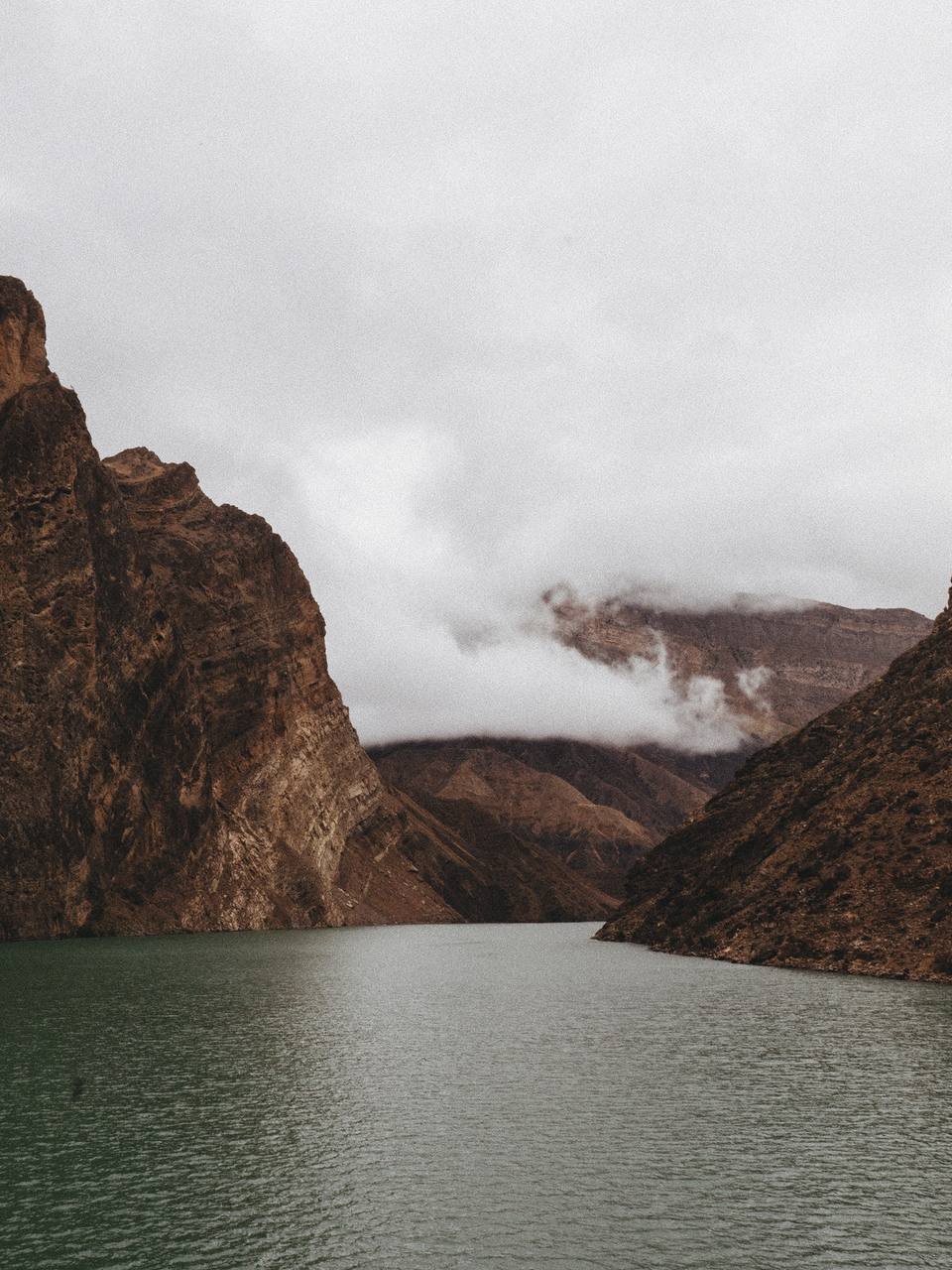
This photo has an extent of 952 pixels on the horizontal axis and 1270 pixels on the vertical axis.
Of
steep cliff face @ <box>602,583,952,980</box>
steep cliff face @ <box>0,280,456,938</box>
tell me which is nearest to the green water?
steep cliff face @ <box>602,583,952,980</box>

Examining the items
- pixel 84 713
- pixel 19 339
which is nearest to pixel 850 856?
pixel 84 713

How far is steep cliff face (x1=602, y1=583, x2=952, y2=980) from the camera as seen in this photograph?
239 ft

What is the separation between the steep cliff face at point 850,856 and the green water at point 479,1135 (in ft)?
54.3

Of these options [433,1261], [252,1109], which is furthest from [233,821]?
[433,1261]

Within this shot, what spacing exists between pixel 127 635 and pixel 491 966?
297 ft

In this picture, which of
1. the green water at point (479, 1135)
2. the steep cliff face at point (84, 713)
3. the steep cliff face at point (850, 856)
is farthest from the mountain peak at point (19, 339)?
the green water at point (479, 1135)

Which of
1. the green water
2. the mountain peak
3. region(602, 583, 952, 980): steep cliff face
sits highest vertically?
the mountain peak

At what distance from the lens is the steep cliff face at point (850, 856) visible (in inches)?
2872

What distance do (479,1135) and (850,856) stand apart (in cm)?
6049

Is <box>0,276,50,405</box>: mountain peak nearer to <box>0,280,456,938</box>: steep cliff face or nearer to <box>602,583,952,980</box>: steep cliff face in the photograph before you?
<box>0,280,456,938</box>: steep cliff face

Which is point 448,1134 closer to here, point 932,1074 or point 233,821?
point 932,1074

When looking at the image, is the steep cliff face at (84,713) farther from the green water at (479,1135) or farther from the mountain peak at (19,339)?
the green water at (479,1135)

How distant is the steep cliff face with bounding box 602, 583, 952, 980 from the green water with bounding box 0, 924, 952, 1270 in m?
16.5

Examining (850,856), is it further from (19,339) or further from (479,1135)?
(19,339)
